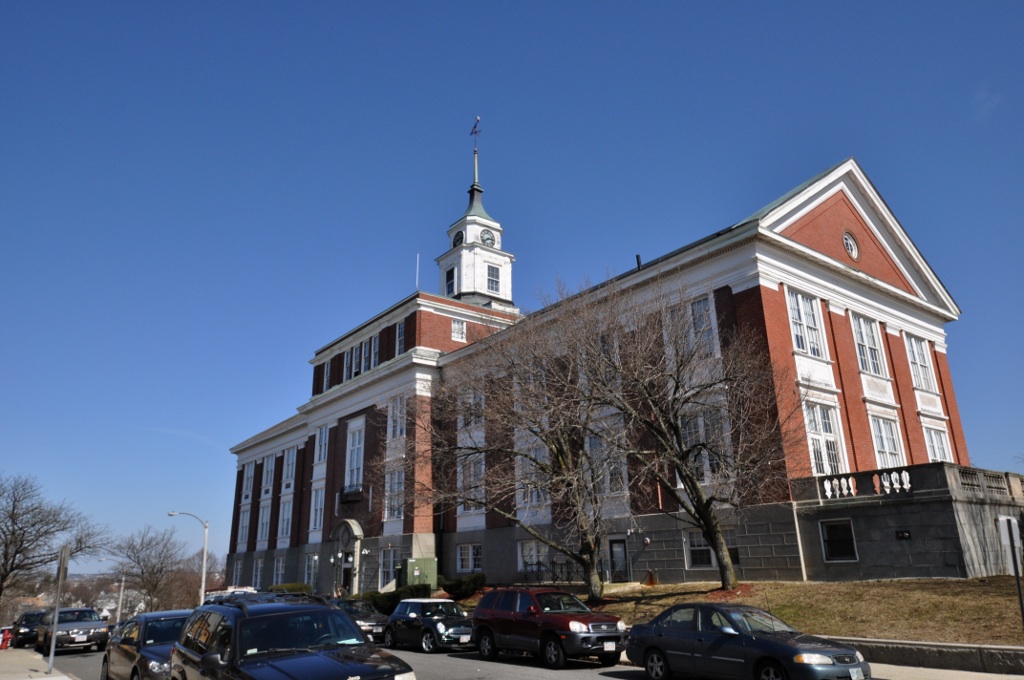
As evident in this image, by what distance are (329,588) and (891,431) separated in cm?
3383

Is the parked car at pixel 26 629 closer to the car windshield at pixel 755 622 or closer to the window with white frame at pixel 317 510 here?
the window with white frame at pixel 317 510

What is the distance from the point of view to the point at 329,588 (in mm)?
46094

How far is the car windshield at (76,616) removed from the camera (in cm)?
2636

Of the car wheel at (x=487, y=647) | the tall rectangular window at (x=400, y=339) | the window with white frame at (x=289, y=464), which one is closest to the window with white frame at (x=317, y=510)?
the window with white frame at (x=289, y=464)

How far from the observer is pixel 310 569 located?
50.0 metres

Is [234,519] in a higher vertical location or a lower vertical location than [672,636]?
higher

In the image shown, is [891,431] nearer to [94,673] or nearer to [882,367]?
[882,367]

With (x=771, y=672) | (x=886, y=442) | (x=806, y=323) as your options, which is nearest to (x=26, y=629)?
(x=771, y=672)

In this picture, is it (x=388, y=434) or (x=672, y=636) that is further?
(x=388, y=434)

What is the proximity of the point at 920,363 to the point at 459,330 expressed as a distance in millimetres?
25712

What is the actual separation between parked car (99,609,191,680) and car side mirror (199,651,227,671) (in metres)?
4.35

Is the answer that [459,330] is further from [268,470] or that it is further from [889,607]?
[889,607]

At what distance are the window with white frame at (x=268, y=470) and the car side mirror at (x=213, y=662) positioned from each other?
56063mm

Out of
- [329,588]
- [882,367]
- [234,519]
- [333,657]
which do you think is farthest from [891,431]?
[234,519]
